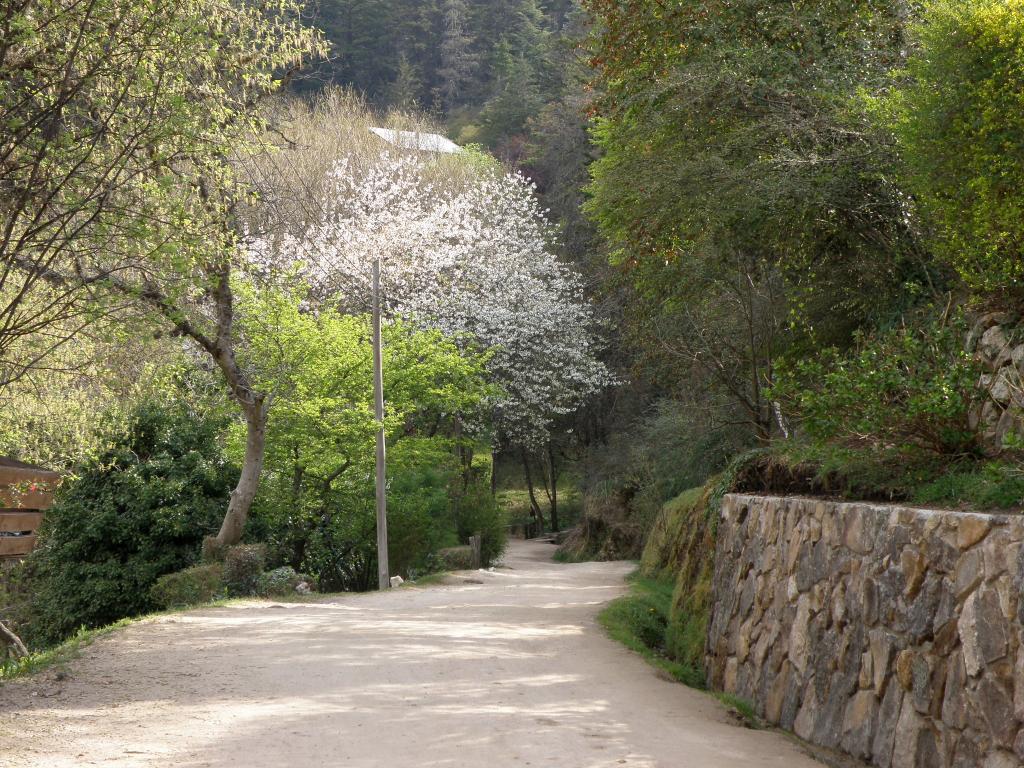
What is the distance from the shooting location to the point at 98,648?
971cm

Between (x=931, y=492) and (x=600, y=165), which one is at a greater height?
(x=600, y=165)

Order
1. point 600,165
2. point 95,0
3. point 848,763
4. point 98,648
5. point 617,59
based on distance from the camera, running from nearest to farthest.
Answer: point 848,763 → point 95,0 → point 98,648 → point 617,59 → point 600,165

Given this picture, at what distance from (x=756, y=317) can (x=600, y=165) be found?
345 centimetres

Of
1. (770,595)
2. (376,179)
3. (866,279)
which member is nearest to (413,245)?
(376,179)

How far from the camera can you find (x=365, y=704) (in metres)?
7.51

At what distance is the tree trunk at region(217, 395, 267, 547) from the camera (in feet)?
58.1

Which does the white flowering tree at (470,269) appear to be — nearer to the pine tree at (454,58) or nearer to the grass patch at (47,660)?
the grass patch at (47,660)

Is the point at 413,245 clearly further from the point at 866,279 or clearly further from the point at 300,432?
the point at 866,279

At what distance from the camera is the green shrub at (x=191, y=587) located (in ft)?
52.9

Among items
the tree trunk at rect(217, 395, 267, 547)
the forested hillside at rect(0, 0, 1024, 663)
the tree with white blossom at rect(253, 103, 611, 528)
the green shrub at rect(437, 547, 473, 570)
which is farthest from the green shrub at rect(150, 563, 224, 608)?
the tree with white blossom at rect(253, 103, 611, 528)

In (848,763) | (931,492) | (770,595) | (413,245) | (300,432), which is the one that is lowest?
(848,763)

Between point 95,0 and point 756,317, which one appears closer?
point 95,0

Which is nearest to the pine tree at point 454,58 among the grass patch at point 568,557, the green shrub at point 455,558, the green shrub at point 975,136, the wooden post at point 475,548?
the grass patch at point 568,557

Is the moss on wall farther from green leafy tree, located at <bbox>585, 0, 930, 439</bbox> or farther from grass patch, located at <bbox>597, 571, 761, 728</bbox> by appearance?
green leafy tree, located at <bbox>585, 0, 930, 439</bbox>
